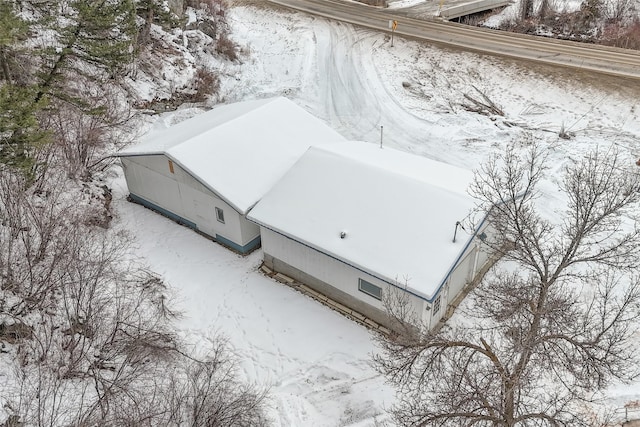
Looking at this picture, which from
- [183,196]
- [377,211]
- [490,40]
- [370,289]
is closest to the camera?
[370,289]

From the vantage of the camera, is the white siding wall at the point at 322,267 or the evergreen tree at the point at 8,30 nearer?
the evergreen tree at the point at 8,30

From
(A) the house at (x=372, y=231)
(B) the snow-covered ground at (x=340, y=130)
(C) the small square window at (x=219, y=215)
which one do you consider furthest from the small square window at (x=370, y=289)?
(C) the small square window at (x=219, y=215)

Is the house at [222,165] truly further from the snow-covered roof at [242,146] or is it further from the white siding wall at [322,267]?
the white siding wall at [322,267]

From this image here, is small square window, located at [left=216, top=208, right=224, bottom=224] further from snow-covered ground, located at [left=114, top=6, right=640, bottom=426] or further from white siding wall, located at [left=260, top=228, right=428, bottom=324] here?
white siding wall, located at [left=260, top=228, right=428, bottom=324]

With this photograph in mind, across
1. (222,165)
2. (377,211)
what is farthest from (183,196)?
(377,211)

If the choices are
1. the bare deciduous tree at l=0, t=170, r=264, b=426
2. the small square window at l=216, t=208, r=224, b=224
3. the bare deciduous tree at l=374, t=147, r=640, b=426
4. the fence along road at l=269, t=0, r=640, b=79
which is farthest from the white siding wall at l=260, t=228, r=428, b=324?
the fence along road at l=269, t=0, r=640, b=79

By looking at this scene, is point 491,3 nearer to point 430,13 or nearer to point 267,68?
point 430,13

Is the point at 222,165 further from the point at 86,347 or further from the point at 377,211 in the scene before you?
the point at 86,347
